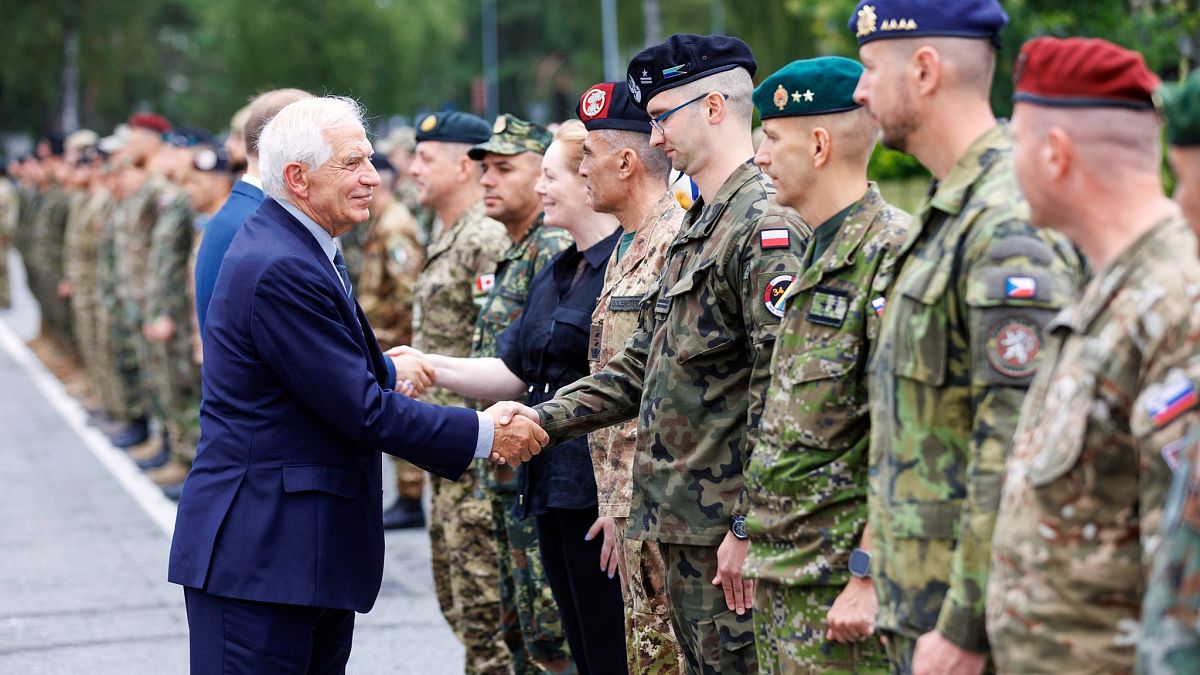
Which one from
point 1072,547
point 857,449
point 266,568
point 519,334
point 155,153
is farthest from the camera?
point 155,153

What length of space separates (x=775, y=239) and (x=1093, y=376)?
1.65m

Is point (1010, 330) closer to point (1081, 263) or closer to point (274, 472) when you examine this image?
point (1081, 263)

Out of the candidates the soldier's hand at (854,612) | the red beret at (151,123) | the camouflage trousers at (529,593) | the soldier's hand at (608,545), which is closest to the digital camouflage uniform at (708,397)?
the soldier's hand at (608,545)

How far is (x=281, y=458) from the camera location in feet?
13.2

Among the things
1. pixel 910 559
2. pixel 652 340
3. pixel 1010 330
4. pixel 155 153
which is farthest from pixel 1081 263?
pixel 155 153

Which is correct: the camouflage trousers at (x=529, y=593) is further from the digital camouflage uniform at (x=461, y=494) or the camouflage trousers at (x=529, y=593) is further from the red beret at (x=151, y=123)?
the red beret at (x=151, y=123)

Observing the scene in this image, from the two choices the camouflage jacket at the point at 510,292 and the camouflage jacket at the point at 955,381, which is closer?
the camouflage jacket at the point at 955,381

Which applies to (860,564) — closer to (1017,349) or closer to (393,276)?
(1017,349)

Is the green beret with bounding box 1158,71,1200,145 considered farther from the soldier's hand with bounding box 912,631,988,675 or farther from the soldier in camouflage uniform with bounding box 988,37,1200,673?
the soldier's hand with bounding box 912,631,988,675

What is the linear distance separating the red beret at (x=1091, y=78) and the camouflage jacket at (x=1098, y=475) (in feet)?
0.73

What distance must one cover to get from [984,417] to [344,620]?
7.29 ft

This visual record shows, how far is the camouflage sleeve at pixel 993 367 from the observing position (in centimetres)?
271

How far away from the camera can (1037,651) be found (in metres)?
2.47

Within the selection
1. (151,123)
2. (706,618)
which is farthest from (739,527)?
(151,123)
